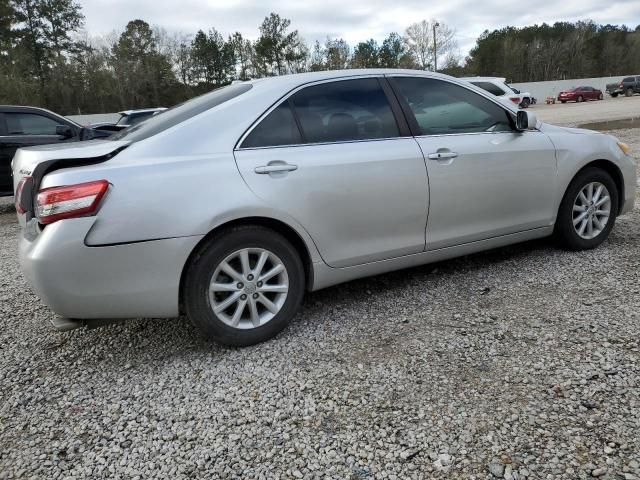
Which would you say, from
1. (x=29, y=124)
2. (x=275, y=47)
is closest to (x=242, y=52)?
(x=275, y=47)

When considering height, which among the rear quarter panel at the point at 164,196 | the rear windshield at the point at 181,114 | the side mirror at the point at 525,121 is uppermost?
the rear windshield at the point at 181,114

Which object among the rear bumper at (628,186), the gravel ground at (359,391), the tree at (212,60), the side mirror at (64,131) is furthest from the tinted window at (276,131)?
the tree at (212,60)

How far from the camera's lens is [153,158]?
8.64ft

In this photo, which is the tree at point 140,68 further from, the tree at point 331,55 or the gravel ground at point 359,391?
the gravel ground at point 359,391

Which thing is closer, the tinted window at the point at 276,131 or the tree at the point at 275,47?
the tinted window at the point at 276,131

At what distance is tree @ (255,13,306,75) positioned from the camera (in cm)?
5872

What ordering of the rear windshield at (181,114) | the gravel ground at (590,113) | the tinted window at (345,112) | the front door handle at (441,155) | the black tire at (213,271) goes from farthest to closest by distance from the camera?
the gravel ground at (590,113) < the front door handle at (441,155) < the tinted window at (345,112) < the rear windshield at (181,114) < the black tire at (213,271)

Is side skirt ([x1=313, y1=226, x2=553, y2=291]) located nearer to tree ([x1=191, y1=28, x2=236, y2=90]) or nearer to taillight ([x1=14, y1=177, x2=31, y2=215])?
taillight ([x1=14, y1=177, x2=31, y2=215])

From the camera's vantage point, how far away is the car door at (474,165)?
340 centimetres

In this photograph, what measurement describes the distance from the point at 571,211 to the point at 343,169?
86.0 inches

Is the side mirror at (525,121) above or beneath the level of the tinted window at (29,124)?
beneath

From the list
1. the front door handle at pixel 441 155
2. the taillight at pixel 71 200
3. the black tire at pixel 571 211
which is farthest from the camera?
the black tire at pixel 571 211

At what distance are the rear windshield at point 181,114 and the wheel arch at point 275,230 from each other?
2.25 feet

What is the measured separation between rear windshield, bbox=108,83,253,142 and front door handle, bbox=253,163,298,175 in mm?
531
